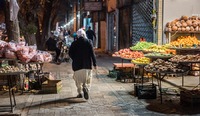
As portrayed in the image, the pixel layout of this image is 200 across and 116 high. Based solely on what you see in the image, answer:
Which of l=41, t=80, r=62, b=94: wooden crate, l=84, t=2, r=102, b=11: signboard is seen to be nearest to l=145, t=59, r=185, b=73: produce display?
l=41, t=80, r=62, b=94: wooden crate

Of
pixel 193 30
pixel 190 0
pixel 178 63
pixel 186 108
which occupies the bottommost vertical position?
pixel 186 108

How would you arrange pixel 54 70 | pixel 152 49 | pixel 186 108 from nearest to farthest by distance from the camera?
pixel 186 108 < pixel 152 49 < pixel 54 70

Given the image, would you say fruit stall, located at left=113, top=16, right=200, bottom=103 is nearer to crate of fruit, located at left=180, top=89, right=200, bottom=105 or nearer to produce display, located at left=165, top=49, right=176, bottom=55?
produce display, located at left=165, top=49, right=176, bottom=55

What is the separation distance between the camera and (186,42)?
557 inches

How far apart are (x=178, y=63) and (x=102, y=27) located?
23.7 metres

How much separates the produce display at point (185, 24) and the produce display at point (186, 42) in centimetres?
38

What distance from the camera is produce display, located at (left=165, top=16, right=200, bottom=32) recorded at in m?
14.9

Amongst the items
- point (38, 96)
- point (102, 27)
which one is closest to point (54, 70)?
point (38, 96)

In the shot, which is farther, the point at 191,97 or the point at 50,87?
the point at 50,87

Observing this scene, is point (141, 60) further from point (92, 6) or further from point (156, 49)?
point (92, 6)

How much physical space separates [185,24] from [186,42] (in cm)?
109

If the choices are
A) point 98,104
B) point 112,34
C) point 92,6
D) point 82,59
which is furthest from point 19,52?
point 92,6

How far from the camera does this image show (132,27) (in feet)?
69.6

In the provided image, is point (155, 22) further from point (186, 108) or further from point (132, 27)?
point (186, 108)
